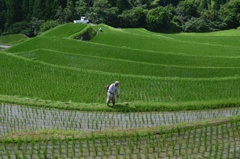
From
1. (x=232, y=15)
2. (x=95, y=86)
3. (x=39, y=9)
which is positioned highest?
(x=39, y=9)

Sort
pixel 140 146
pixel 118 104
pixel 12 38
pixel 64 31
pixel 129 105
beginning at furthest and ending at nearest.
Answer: pixel 12 38 → pixel 64 31 → pixel 118 104 → pixel 129 105 → pixel 140 146

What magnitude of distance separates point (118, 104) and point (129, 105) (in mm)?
552

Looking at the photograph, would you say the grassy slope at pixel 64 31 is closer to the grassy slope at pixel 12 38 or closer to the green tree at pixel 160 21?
the grassy slope at pixel 12 38

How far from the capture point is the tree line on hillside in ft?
217

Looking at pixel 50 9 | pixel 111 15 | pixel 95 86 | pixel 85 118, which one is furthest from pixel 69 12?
pixel 85 118

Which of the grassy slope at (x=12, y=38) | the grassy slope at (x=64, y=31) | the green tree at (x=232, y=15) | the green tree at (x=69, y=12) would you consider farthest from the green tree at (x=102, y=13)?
the green tree at (x=232, y=15)

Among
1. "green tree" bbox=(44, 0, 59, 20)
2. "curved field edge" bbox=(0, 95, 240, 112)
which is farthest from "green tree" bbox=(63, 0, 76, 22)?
"curved field edge" bbox=(0, 95, 240, 112)

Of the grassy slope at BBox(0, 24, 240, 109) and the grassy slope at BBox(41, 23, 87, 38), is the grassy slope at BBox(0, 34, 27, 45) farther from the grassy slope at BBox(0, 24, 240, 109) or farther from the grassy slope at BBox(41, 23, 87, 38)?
the grassy slope at BBox(0, 24, 240, 109)

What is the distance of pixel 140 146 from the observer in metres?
10.5

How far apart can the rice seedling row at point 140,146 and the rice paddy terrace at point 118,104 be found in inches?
1.2

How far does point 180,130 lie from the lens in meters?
11.6

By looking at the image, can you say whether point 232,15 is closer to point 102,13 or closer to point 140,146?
point 102,13

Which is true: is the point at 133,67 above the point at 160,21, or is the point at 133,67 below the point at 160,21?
below

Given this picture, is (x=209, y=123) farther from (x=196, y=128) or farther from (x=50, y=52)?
(x=50, y=52)
